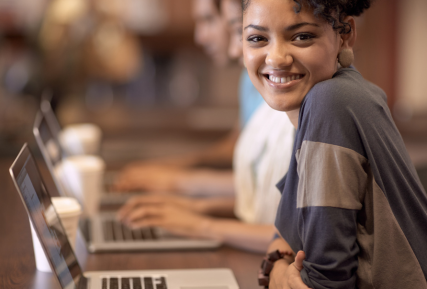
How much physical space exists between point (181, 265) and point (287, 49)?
45 cm

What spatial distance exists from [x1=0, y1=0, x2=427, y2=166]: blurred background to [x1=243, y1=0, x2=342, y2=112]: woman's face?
0.18 metres

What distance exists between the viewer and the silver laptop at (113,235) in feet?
3.25

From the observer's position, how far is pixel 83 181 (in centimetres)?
119

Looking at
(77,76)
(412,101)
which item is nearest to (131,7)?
(77,76)

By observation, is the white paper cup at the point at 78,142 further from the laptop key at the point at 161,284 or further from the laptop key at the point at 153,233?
the laptop key at the point at 161,284

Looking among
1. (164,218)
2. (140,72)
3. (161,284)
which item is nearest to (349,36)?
(161,284)

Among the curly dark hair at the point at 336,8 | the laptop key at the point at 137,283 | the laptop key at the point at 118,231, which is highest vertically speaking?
the curly dark hair at the point at 336,8

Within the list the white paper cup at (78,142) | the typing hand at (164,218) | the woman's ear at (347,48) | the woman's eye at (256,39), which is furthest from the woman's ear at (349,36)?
the white paper cup at (78,142)

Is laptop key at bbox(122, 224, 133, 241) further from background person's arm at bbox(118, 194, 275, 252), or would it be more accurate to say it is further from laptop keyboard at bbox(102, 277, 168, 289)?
laptop keyboard at bbox(102, 277, 168, 289)

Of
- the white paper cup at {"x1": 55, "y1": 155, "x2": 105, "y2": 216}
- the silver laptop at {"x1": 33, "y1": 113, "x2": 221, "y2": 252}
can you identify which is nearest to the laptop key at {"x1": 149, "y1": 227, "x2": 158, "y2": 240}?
the silver laptop at {"x1": 33, "y1": 113, "x2": 221, "y2": 252}

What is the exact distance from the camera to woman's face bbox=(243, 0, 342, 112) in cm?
64

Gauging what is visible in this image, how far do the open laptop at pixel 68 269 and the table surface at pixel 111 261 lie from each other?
33 mm

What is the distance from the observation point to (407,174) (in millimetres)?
649

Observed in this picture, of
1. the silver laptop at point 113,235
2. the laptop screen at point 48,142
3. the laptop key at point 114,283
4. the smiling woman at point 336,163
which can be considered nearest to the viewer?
the smiling woman at point 336,163
